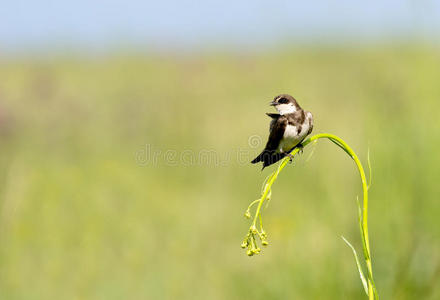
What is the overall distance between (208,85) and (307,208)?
8.46 metres

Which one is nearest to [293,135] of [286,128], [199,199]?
[286,128]

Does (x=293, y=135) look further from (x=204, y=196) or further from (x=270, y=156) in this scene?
(x=204, y=196)

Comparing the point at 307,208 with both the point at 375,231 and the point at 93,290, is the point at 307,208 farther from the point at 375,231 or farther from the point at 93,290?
the point at 93,290

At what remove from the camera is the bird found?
2.70m

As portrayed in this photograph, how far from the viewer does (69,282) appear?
189 inches

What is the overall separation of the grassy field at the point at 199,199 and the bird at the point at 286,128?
0.43 metres

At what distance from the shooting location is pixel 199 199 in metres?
6.91

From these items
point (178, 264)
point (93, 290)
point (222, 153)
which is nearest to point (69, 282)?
point (93, 290)

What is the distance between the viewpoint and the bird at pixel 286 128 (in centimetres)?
270

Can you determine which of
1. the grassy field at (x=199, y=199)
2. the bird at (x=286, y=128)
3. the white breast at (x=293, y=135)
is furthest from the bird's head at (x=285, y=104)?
the grassy field at (x=199, y=199)

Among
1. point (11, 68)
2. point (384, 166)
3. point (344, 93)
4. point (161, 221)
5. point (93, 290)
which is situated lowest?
point (93, 290)

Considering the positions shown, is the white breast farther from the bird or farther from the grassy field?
the grassy field

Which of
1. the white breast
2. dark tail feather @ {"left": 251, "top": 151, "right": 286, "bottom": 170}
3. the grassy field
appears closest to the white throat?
the white breast

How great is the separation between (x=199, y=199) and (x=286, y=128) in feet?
14.1
